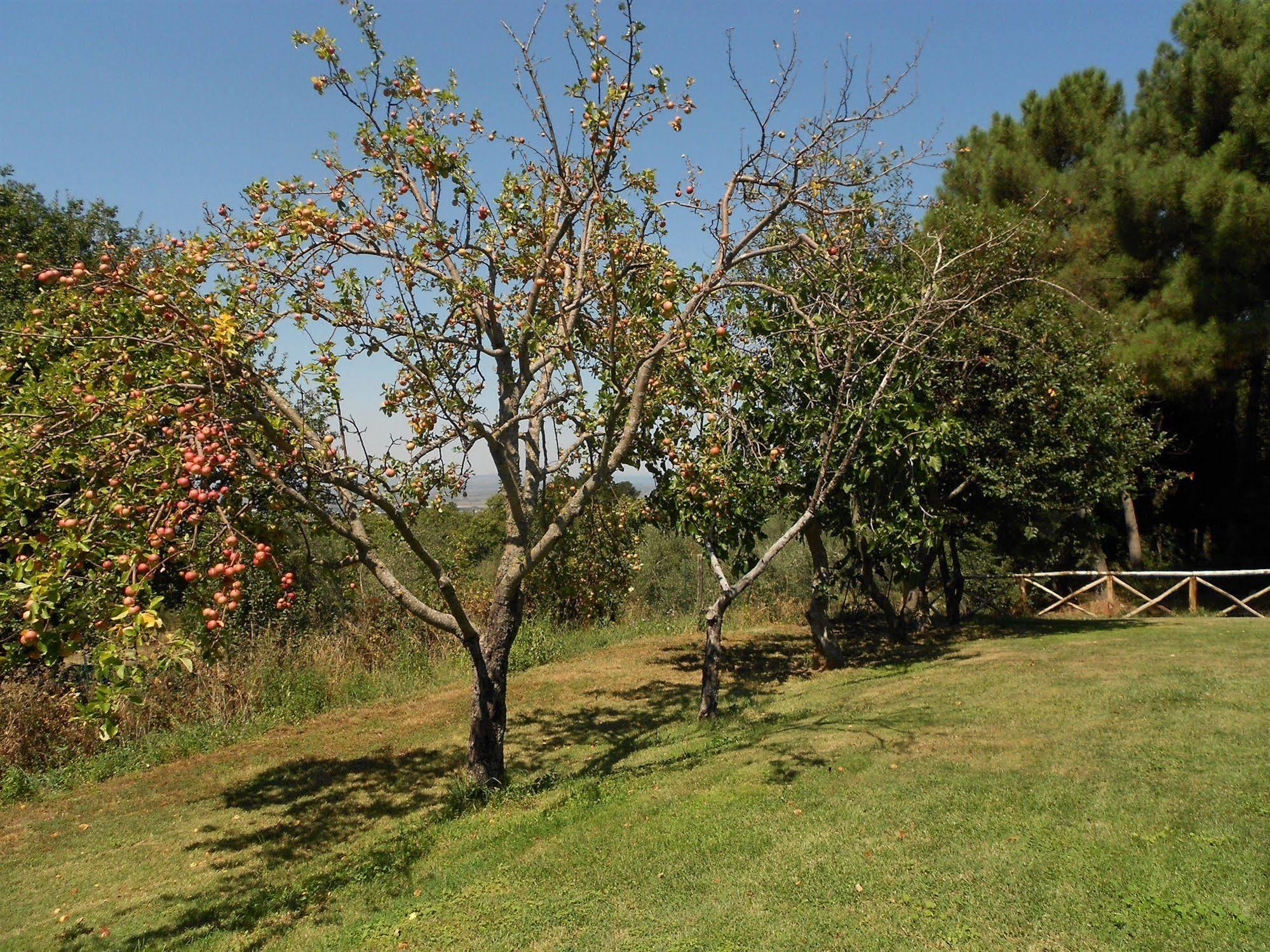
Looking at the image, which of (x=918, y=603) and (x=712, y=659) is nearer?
(x=712, y=659)

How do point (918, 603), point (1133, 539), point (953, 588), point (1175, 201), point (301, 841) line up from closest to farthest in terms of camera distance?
point (301, 841) → point (1175, 201) → point (918, 603) → point (953, 588) → point (1133, 539)

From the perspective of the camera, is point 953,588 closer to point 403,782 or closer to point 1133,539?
point 1133,539

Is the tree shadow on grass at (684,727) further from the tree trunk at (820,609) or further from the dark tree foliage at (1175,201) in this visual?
the dark tree foliage at (1175,201)

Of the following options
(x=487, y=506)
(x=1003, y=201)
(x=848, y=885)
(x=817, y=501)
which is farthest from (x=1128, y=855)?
(x=487, y=506)

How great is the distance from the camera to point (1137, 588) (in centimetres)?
1758

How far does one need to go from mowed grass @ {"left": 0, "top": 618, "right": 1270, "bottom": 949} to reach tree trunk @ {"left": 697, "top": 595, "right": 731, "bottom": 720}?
10.9 inches

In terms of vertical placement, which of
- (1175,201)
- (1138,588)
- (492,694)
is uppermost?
(1175,201)

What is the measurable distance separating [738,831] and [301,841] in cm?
373

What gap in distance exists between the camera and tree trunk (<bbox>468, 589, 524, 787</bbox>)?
274 inches

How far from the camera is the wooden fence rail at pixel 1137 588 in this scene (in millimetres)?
14000

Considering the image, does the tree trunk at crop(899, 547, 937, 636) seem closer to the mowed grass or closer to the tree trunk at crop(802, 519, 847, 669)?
the tree trunk at crop(802, 519, 847, 669)

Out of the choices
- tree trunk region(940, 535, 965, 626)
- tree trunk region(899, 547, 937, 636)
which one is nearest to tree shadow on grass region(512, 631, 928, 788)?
tree trunk region(899, 547, 937, 636)

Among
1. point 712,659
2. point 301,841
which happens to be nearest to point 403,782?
point 301,841

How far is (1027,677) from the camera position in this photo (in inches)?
356
